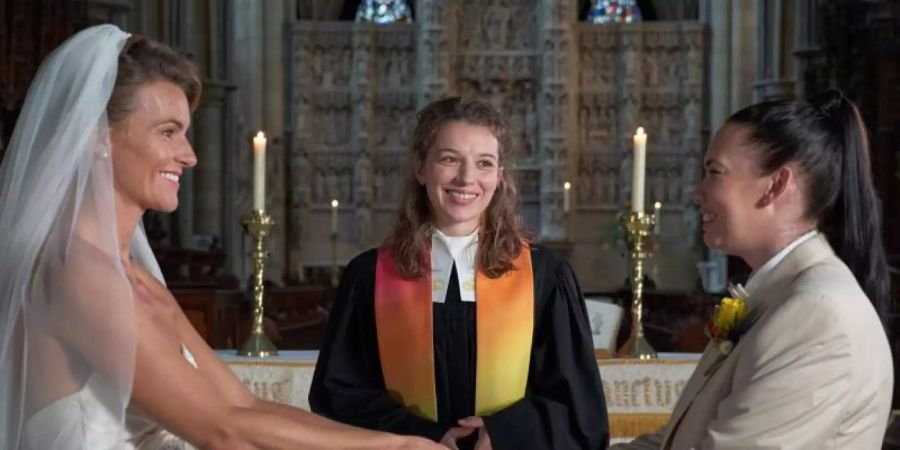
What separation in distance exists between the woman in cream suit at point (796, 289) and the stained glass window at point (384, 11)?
14578mm

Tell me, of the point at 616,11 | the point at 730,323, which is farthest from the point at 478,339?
the point at 616,11

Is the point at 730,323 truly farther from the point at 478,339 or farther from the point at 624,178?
the point at 624,178

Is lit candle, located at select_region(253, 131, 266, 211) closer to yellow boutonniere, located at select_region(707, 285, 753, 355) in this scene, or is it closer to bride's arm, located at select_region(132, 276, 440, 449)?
bride's arm, located at select_region(132, 276, 440, 449)

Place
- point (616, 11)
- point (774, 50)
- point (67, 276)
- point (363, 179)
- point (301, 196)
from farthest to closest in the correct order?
point (616, 11) < point (363, 179) < point (301, 196) < point (774, 50) < point (67, 276)

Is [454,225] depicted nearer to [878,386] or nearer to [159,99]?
[159,99]

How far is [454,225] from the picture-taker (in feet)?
9.07

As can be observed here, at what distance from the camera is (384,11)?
16375 millimetres

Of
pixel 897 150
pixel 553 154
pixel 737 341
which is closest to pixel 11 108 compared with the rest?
pixel 897 150

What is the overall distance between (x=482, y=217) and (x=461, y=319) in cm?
23

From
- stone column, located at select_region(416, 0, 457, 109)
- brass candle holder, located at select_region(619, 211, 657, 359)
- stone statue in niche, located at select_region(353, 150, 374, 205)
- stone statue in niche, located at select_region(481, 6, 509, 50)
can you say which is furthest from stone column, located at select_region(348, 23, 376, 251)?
brass candle holder, located at select_region(619, 211, 657, 359)

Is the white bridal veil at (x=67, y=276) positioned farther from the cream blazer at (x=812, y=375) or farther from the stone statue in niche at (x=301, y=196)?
the stone statue in niche at (x=301, y=196)

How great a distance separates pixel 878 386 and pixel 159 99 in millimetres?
1171

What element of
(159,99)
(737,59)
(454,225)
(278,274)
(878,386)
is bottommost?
(278,274)

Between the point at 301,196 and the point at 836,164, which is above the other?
the point at 836,164
